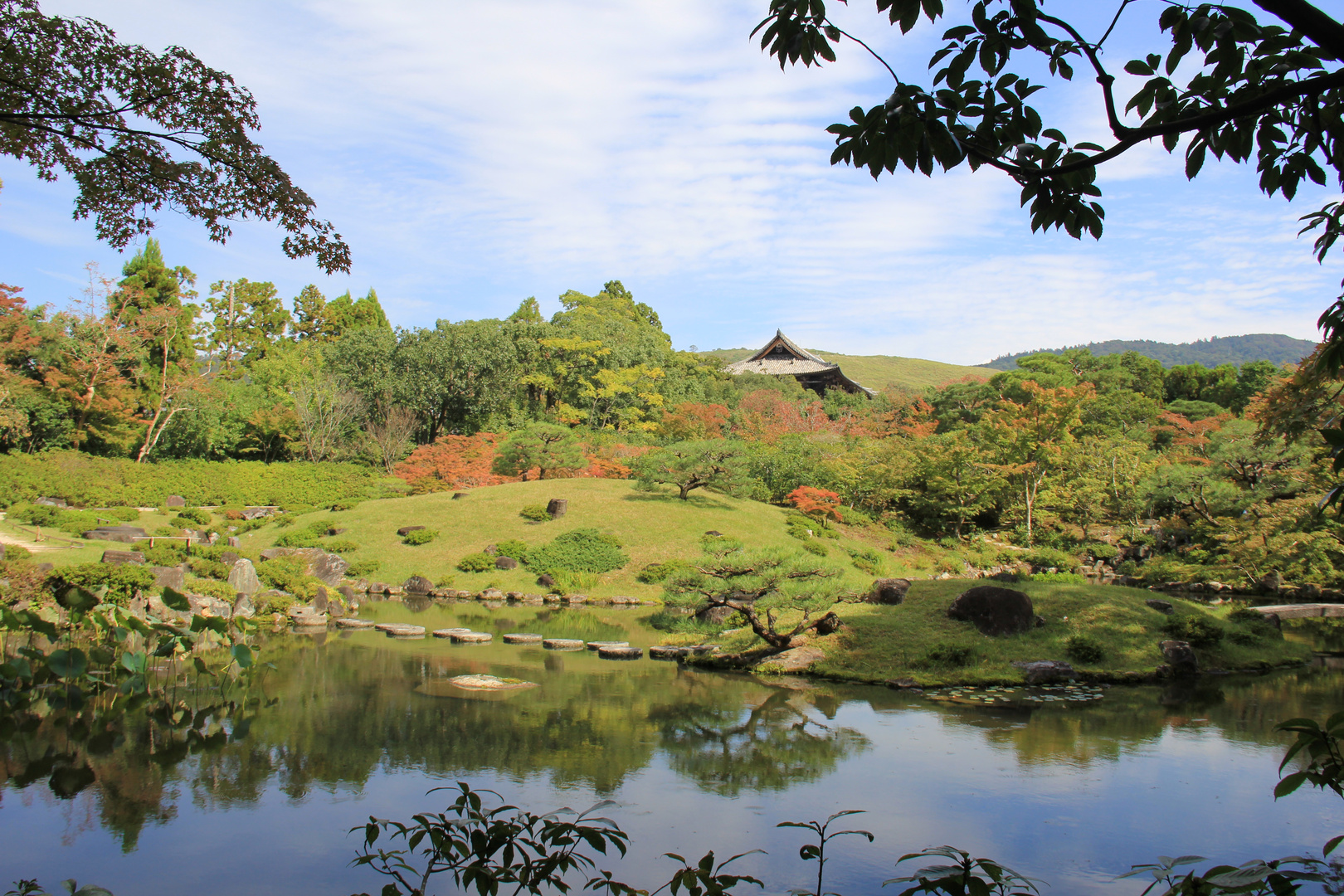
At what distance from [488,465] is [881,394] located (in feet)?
79.2

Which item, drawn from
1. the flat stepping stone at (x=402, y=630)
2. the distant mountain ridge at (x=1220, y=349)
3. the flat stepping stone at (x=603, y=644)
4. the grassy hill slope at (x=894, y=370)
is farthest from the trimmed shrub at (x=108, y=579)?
the distant mountain ridge at (x=1220, y=349)

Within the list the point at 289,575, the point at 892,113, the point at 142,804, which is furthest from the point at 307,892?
the point at 289,575

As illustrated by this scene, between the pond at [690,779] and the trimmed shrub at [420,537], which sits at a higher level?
the trimmed shrub at [420,537]


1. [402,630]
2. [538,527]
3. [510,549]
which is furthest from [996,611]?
[538,527]

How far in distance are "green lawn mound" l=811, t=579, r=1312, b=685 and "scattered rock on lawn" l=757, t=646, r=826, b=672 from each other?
142mm

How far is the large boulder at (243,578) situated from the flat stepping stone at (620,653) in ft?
18.5

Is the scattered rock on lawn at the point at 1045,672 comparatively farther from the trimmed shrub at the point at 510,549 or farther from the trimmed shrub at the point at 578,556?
the trimmed shrub at the point at 510,549

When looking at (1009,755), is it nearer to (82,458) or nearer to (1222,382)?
(82,458)

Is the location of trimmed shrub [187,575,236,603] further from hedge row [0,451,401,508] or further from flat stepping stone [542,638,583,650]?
hedge row [0,451,401,508]

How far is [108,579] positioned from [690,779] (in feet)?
25.2

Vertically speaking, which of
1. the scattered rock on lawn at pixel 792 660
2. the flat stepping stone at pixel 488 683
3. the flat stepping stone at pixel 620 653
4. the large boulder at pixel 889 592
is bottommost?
the flat stepping stone at pixel 620 653

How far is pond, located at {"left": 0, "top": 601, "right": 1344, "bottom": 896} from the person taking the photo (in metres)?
4.32

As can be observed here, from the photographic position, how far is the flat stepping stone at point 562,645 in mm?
11531

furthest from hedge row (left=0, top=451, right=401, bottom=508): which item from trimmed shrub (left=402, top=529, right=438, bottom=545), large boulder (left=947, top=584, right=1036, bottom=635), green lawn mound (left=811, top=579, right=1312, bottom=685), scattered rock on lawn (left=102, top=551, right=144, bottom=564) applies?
large boulder (left=947, top=584, right=1036, bottom=635)
